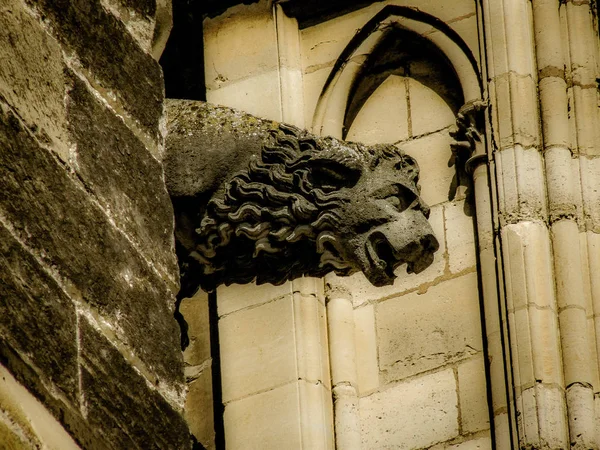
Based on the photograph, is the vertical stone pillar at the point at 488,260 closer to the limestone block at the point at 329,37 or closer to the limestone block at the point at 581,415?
the limestone block at the point at 581,415

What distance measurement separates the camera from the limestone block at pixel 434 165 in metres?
10.9

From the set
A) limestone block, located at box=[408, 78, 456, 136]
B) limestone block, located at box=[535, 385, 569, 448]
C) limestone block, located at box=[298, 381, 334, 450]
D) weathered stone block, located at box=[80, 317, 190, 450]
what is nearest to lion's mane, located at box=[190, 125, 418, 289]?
weathered stone block, located at box=[80, 317, 190, 450]

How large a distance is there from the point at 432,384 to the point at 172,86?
166cm

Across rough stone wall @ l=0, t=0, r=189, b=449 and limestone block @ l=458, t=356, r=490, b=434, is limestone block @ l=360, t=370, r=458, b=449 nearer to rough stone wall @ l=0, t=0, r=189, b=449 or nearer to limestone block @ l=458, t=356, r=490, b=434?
limestone block @ l=458, t=356, r=490, b=434

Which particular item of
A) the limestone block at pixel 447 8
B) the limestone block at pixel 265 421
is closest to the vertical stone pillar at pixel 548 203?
the limestone block at pixel 447 8

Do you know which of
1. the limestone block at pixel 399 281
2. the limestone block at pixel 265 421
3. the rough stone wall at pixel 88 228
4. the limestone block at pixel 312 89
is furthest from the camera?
the limestone block at pixel 312 89

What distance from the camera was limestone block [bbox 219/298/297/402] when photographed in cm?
1062

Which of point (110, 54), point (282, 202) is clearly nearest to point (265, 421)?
point (282, 202)

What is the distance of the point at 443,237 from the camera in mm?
10750

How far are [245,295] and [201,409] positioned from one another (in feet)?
1.41

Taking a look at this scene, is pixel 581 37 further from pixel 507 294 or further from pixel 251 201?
pixel 251 201

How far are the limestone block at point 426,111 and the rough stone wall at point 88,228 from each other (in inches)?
182

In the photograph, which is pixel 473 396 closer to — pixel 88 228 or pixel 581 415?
pixel 581 415

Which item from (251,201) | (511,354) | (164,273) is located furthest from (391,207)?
(511,354)
